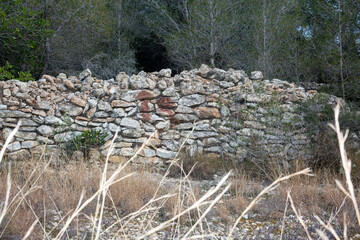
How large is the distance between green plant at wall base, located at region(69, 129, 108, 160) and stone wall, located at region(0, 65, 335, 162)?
13 cm

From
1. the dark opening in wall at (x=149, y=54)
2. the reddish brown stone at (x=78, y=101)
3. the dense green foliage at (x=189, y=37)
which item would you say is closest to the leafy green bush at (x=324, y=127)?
the dense green foliage at (x=189, y=37)

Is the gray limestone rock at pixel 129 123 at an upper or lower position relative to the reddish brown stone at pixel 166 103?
lower

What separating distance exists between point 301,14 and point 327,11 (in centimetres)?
385

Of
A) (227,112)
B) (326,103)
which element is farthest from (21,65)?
(326,103)

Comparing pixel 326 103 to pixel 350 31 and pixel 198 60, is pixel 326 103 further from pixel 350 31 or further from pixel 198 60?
pixel 198 60

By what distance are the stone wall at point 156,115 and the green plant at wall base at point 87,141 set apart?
134 mm

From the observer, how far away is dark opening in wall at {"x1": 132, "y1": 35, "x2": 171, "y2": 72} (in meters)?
13.8

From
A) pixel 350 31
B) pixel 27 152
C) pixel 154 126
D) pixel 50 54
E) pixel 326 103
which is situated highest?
pixel 350 31

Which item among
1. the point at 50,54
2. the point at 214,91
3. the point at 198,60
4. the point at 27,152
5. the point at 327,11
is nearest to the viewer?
the point at 27,152

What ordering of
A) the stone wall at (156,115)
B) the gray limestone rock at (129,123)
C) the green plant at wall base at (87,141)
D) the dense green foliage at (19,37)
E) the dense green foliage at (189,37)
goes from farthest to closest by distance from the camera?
the dense green foliage at (189,37)
the dense green foliage at (19,37)
the gray limestone rock at (129,123)
the stone wall at (156,115)
the green plant at wall base at (87,141)

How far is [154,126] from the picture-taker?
5938 mm

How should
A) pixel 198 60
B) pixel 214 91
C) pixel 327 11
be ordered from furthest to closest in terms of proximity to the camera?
pixel 198 60
pixel 327 11
pixel 214 91

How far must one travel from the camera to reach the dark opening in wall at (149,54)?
13.8m

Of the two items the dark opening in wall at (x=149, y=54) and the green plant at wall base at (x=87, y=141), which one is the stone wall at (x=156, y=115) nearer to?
the green plant at wall base at (x=87, y=141)
